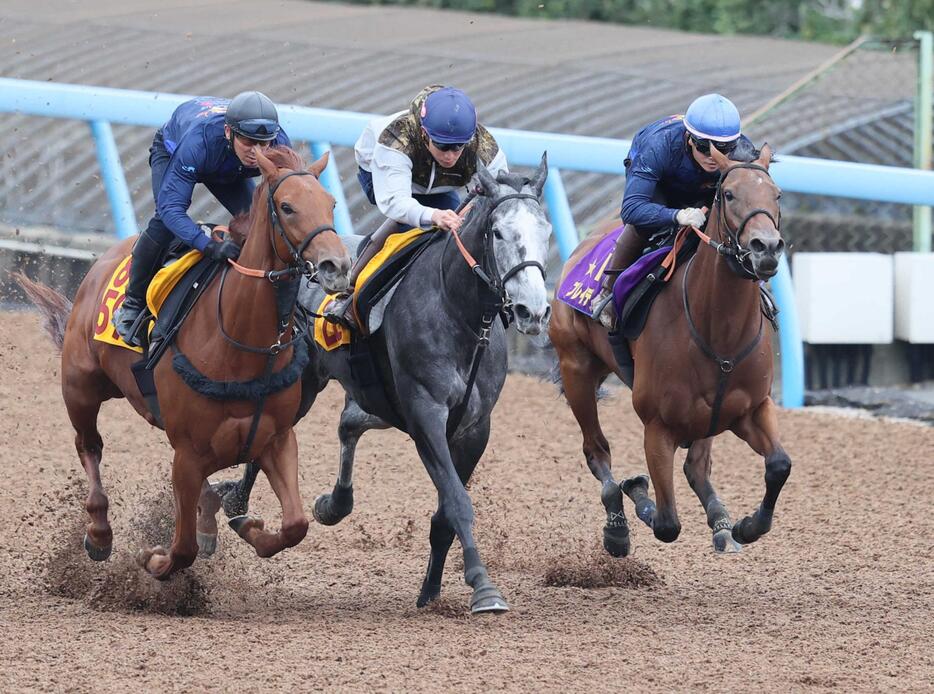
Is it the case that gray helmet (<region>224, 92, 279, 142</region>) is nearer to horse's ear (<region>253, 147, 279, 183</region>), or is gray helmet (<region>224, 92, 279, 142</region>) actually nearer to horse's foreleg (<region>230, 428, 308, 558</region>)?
horse's ear (<region>253, 147, 279, 183</region>)

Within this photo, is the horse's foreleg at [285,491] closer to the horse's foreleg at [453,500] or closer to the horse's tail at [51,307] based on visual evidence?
the horse's foreleg at [453,500]

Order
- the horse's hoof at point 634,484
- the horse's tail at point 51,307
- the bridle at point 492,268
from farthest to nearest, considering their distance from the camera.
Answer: the horse's tail at point 51,307, the horse's hoof at point 634,484, the bridle at point 492,268

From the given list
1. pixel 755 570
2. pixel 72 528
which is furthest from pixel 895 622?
pixel 72 528

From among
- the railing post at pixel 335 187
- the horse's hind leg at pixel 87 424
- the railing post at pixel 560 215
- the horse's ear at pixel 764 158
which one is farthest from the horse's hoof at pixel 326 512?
the railing post at pixel 560 215

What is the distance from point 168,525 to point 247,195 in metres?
1.59

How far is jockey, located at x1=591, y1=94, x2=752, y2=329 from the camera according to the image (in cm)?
628

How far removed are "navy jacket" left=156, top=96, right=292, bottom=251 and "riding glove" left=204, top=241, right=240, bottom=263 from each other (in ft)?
0.12

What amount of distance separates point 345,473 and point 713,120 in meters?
2.44

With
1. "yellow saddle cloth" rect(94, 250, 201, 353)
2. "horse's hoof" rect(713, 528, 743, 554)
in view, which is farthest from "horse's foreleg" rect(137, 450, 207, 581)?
"horse's hoof" rect(713, 528, 743, 554)

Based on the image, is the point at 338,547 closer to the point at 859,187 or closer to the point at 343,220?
the point at 343,220

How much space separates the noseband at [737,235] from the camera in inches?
229

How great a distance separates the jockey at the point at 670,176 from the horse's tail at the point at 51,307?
2.63 m

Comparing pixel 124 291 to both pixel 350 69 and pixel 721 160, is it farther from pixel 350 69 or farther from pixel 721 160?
pixel 350 69

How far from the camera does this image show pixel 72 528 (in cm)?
711
